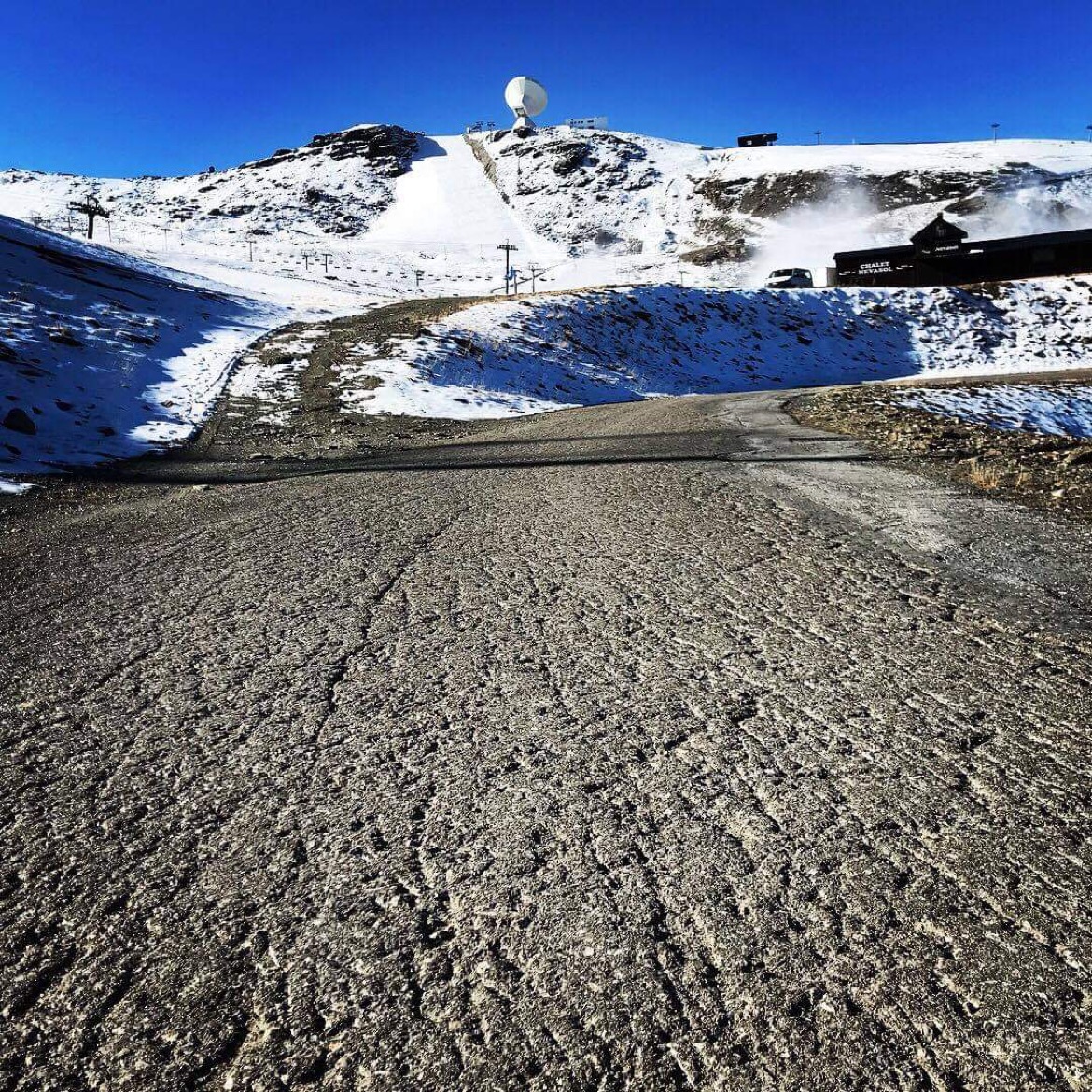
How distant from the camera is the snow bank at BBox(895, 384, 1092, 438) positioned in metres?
10.9

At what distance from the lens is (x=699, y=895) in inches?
58.1

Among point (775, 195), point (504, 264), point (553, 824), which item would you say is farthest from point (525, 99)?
point (553, 824)

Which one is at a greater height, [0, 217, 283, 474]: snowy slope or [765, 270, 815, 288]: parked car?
[765, 270, 815, 288]: parked car

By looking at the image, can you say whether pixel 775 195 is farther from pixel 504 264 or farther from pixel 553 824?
pixel 553 824

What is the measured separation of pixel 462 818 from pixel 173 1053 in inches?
27.5

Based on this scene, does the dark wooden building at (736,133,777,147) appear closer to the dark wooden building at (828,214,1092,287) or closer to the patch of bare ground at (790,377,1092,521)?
the dark wooden building at (828,214,1092,287)

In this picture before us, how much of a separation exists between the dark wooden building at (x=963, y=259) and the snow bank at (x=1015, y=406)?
34.8m

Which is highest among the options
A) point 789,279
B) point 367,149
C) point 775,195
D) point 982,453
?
point 367,149

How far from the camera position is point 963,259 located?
4466cm

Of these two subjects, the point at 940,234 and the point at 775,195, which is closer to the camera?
the point at 940,234

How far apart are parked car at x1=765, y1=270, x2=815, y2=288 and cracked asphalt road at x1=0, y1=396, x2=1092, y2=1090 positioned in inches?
1517

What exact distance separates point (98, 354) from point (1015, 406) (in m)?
15.0

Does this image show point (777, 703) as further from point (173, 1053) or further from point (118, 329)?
point (118, 329)

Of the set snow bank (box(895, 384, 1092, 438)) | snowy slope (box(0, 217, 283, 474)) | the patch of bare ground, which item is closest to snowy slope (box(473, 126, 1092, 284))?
snowy slope (box(0, 217, 283, 474))
